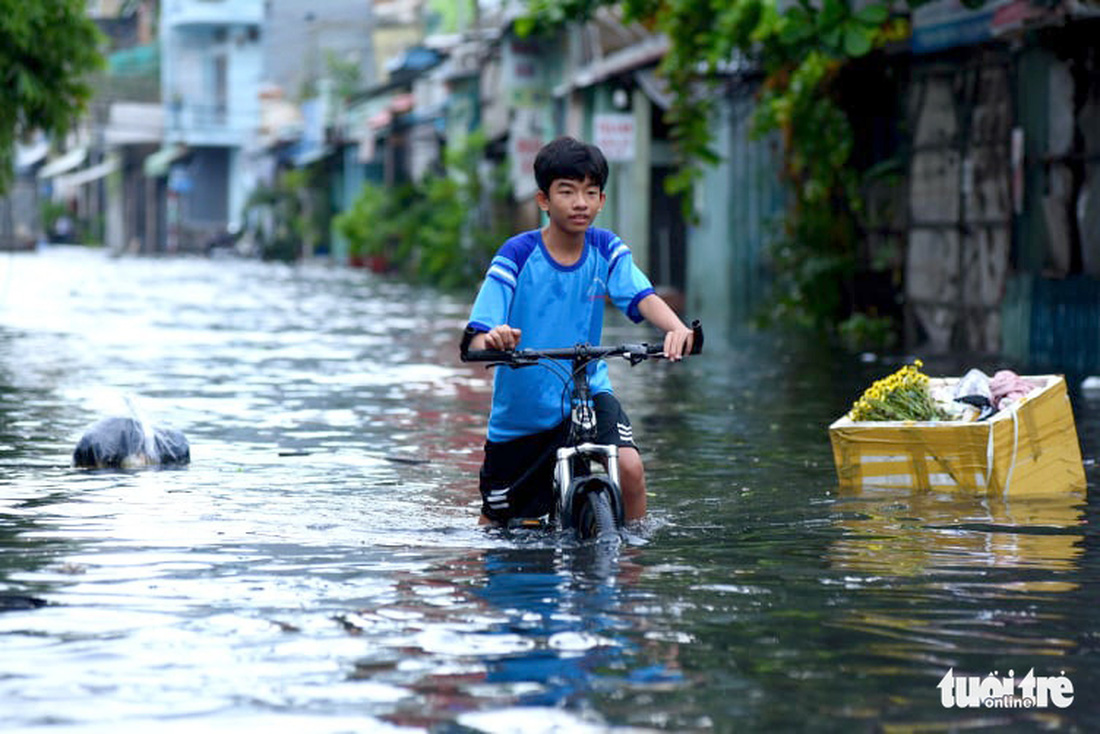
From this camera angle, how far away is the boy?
26.2 feet

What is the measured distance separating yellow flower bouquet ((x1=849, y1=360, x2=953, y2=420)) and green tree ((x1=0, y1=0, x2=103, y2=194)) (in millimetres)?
13394

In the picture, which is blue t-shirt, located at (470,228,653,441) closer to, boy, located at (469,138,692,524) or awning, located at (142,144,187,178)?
boy, located at (469,138,692,524)

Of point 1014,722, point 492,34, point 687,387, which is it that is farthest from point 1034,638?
point 492,34

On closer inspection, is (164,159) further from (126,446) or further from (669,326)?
(669,326)

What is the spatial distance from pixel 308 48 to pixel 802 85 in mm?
65251

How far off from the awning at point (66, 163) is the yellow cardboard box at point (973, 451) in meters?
94.8

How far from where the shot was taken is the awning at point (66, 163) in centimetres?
10362

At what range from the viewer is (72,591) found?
7.41 meters

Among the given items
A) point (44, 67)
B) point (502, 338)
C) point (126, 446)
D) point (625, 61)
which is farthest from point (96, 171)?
point (502, 338)

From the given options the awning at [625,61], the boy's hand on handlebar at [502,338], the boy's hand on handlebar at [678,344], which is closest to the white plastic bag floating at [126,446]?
the boy's hand on handlebar at [502,338]

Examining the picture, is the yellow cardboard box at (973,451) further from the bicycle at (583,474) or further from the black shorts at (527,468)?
the bicycle at (583,474)

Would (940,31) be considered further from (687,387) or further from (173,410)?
(173,410)

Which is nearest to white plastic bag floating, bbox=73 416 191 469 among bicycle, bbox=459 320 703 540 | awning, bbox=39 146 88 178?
bicycle, bbox=459 320 703 540

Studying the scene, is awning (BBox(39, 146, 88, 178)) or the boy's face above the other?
awning (BBox(39, 146, 88, 178))
